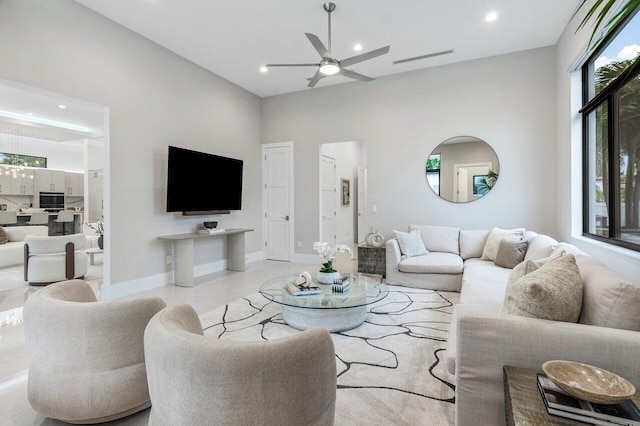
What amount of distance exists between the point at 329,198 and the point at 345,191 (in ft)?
4.19

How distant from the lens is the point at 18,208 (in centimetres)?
895

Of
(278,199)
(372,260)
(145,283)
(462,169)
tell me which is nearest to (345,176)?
(278,199)

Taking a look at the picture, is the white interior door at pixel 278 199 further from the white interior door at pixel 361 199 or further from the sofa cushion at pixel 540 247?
the sofa cushion at pixel 540 247

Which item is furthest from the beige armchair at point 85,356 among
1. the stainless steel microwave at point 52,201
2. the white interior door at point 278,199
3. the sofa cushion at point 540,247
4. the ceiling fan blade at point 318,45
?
the stainless steel microwave at point 52,201

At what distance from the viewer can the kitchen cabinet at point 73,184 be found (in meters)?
9.78

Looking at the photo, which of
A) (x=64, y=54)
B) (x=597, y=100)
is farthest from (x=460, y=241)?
(x=64, y=54)

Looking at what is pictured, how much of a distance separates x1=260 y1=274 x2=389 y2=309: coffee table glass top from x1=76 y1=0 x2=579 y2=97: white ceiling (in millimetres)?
3125

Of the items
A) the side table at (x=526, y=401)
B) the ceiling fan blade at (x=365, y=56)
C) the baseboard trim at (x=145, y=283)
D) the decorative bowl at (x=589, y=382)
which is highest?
the ceiling fan blade at (x=365, y=56)

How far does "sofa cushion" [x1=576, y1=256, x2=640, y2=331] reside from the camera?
1.35m

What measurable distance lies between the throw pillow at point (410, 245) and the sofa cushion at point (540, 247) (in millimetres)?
1337

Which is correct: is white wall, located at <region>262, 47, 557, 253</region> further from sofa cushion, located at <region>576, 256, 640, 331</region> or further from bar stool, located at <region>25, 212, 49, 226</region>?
bar stool, located at <region>25, 212, 49, 226</region>

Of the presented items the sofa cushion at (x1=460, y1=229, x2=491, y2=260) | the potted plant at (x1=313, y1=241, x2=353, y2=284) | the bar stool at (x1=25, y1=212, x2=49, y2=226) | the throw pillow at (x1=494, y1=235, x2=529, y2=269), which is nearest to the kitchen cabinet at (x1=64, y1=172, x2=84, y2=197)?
the bar stool at (x1=25, y1=212, x2=49, y2=226)

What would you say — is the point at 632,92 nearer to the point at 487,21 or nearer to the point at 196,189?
the point at 487,21

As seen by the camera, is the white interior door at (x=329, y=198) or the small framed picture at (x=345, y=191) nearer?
the white interior door at (x=329, y=198)
